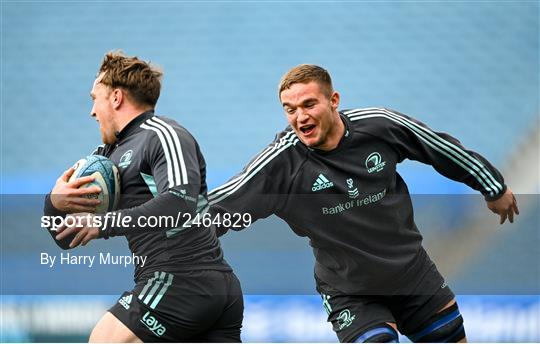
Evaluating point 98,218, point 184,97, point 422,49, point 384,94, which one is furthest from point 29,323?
point 422,49

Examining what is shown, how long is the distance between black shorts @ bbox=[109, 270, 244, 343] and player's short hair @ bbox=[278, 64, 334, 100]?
0.80m

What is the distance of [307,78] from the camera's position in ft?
11.5

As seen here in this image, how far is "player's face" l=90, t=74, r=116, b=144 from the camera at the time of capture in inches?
133

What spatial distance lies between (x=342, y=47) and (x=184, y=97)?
0.89m

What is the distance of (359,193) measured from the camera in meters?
3.41

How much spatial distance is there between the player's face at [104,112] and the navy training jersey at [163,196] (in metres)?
0.06

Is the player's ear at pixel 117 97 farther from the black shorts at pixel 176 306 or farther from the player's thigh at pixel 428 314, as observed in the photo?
the player's thigh at pixel 428 314

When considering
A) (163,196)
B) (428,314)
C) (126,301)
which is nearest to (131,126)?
(163,196)

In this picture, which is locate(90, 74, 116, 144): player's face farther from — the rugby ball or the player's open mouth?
the player's open mouth

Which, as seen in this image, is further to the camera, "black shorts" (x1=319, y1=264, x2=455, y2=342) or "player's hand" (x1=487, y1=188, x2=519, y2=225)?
"player's hand" (x1=487, y1=188, x2=519, y2=225)

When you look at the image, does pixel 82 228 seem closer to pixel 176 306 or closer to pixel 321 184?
pixel 176 306

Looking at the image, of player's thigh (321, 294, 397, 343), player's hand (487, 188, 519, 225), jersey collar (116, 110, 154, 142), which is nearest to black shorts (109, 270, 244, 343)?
player's thigh (321, 294, 397, 343)

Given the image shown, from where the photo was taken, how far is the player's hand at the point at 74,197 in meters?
3.22

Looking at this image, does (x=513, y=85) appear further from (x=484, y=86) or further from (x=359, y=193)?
(x=359, y=193)
